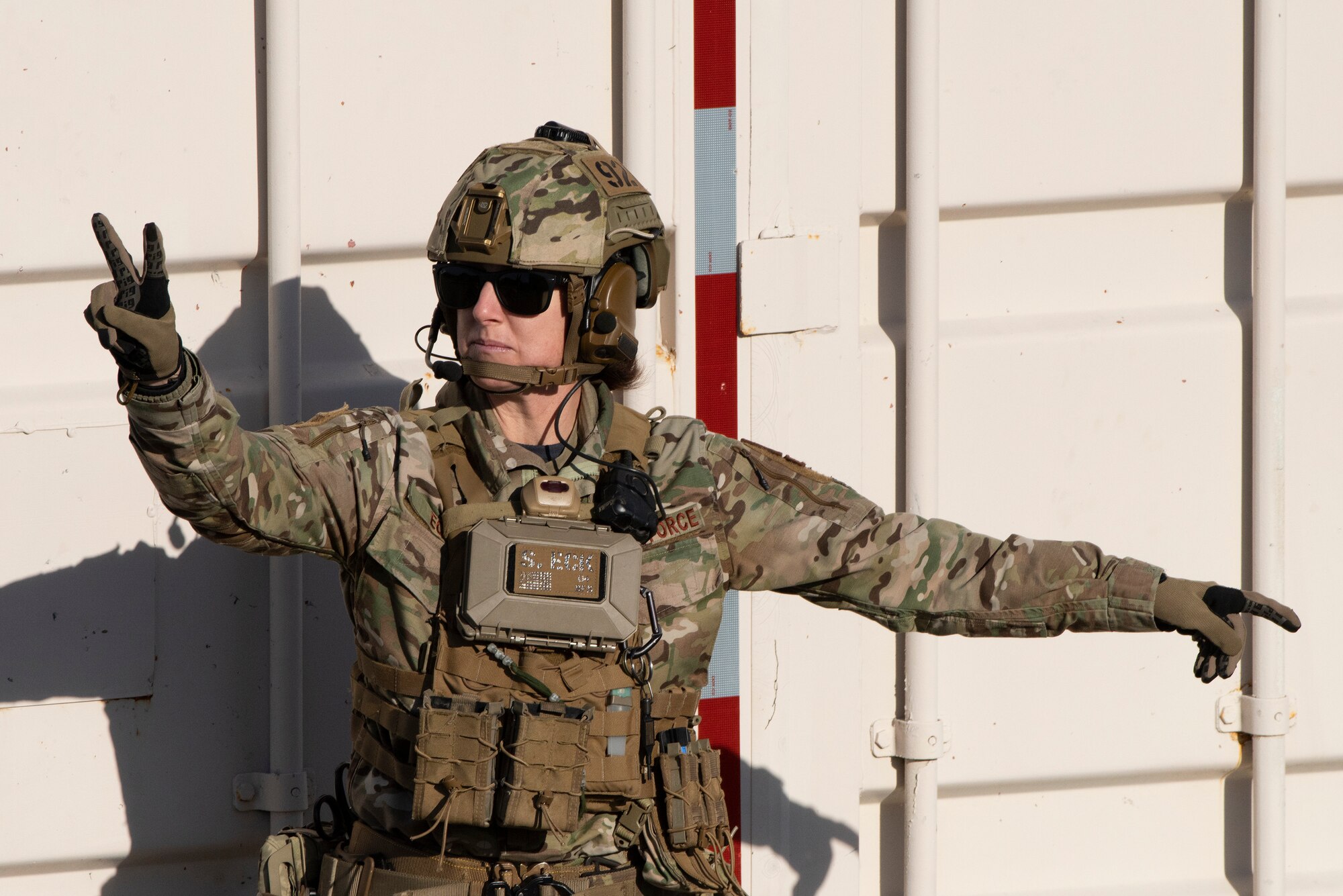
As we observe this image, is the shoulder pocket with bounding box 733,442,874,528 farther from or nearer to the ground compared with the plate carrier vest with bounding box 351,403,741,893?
farther from the ground

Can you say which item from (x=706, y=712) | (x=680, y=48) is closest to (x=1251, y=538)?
(x=706, y=712)

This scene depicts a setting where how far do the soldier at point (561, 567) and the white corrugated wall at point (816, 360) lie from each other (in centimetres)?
39

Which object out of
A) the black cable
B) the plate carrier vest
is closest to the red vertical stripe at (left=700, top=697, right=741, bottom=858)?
the plate carrier vest

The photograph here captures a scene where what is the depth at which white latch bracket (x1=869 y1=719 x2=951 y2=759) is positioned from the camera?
261 centimetres

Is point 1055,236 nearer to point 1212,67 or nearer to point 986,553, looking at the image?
point 1212,67

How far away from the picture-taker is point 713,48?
8.40ft

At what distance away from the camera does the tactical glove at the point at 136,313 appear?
160 cm

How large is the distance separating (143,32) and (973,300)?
60.4 inches

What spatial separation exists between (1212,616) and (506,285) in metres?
1.12

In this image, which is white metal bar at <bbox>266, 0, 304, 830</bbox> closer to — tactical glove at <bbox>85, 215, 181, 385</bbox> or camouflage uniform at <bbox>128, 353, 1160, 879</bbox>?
camouflage uniform at <bbox>128, 353, 1160, 879</bbox>

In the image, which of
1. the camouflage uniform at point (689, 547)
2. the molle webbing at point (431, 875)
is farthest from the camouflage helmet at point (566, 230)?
the molle webbing at point (431, 875)

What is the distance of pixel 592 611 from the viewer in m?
1.98

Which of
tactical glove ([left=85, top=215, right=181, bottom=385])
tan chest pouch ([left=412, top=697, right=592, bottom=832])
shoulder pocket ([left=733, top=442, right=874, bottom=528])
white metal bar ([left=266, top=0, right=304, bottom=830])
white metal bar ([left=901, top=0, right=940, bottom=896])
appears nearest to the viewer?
tactical glove ([left=85, top=215, right=181, bottom=385])

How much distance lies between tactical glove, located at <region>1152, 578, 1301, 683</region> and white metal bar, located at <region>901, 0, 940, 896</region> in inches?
22.4
